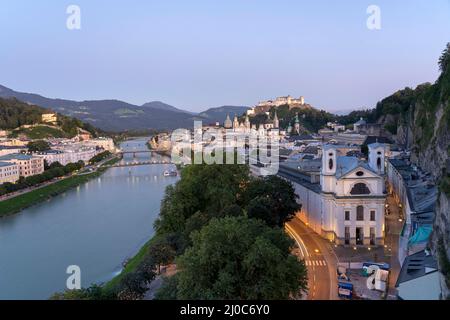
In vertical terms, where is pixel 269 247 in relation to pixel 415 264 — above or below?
above

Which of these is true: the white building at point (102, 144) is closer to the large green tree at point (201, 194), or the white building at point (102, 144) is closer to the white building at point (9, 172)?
the white building at point (9, 172)

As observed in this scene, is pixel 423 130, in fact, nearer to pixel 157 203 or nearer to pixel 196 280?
pixel 157 203

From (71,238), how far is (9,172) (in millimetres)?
12397

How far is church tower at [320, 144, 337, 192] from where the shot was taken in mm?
9852

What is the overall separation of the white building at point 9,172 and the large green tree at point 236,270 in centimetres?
1903

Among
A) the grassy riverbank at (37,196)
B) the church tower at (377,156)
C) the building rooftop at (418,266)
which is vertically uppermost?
the church tower at (377,156)

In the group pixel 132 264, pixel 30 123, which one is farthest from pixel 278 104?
pixel 132 264

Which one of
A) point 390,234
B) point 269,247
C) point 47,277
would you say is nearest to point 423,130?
point 390,234

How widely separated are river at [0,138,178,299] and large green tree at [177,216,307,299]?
13.7 feet

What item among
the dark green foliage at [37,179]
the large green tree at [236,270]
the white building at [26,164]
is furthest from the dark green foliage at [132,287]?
the white building at [26,164]

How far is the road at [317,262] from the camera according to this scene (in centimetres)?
680
